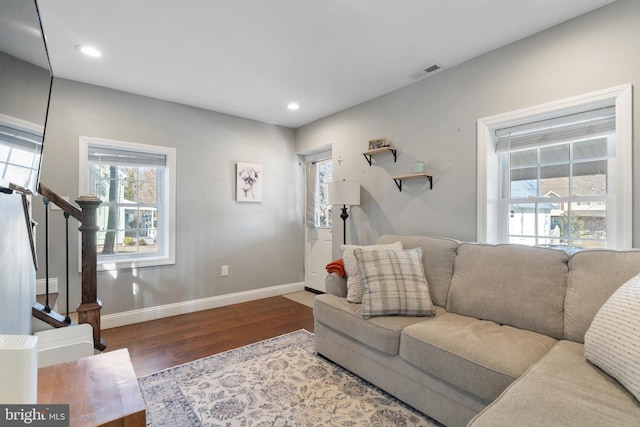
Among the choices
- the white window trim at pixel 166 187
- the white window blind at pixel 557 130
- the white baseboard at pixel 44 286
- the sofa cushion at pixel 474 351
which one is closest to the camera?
the sofa cushion at pixel 474 351

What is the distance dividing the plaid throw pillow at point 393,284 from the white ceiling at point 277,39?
1.62m

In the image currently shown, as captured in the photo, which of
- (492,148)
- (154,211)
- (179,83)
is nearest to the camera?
(492,148)

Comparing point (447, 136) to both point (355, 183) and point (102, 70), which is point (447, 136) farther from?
point (102, 70)

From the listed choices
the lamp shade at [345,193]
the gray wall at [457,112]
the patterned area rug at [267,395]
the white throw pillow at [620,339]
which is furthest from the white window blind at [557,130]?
the patterned area rug at [267,395]

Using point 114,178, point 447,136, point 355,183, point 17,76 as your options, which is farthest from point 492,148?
point 114,178

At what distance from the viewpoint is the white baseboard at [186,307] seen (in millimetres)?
3180

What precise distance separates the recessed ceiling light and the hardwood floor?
2472mm

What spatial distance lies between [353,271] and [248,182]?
2.23m

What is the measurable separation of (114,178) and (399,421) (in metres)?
3.46

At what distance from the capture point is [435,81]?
2.84 metres

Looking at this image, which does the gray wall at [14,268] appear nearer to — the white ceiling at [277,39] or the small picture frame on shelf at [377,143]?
the white ceiling at [277,39]

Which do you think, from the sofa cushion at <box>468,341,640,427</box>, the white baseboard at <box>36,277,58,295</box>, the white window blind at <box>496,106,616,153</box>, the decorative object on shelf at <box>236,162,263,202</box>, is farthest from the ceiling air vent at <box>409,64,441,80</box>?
the white baseboard at <box>36,277,58,295</box>

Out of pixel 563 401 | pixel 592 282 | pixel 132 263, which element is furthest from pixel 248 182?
pixel 563 401

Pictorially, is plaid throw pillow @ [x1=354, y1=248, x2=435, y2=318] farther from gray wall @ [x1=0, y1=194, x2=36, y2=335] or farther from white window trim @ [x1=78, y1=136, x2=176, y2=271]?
white window trim @ [x1=78, y1=136, x2=176, y2=271]
